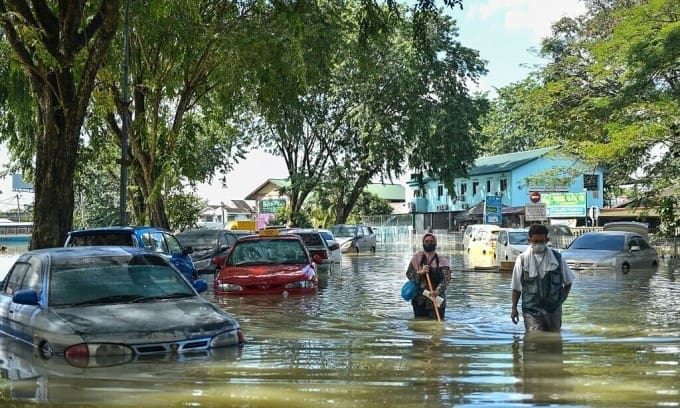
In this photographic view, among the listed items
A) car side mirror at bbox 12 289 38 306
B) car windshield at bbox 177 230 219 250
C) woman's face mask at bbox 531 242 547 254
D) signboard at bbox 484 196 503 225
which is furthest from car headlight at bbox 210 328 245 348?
signboard at bbox 484 196 503 225

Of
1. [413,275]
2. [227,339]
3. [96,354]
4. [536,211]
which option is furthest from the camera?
[536,211]

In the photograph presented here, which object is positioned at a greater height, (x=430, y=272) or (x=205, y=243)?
(x=205, y=243)

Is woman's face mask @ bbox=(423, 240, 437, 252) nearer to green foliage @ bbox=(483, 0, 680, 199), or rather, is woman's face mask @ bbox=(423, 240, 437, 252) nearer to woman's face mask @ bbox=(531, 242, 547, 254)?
woman's face mask @ bbox=(531, 242, 547, 254)

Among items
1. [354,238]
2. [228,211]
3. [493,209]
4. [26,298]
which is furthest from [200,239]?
[228,211]

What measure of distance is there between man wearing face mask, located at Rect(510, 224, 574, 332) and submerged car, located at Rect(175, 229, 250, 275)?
1606cm

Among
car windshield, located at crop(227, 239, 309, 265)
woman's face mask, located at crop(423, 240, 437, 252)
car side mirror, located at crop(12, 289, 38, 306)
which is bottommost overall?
car side mirror, located at crop(12, 289, 38, 306)

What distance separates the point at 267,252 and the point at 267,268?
94 centimetres

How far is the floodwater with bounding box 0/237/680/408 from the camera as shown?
22.2 ft

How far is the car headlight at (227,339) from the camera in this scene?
8.20 m

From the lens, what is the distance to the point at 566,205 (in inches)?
2108

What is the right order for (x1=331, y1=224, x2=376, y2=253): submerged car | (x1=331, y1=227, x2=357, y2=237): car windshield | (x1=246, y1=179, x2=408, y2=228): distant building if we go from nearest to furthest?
(x1=331, y1=224, x2=376, y2=253): submerged car
(x1=331, y1=227, x2=357, y2=237): car windshield
(x1=246, y1=179, x2=408, y2=228): distant building

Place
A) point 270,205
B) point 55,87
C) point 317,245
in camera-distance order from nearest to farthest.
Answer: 1. point 55,87
2. point 317,245
3. point 270,205

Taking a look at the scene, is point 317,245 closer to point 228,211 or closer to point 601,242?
point 601,242

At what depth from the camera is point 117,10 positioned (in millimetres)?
16328
